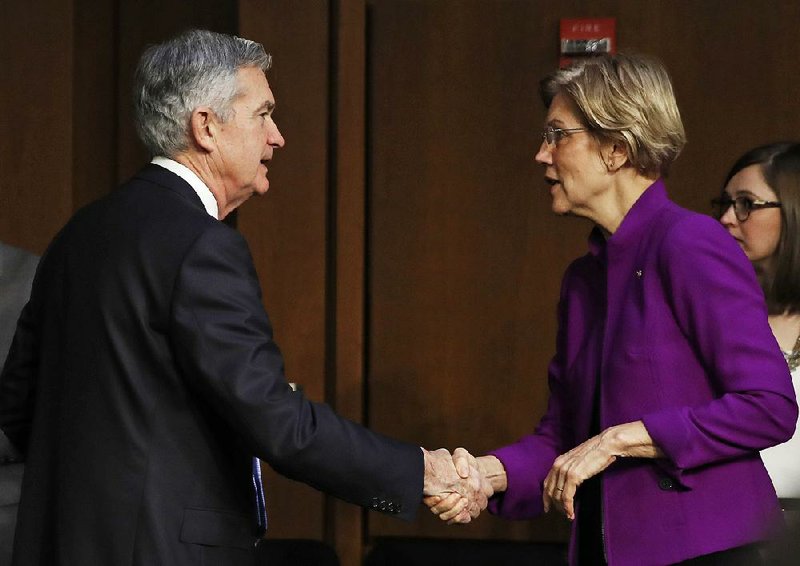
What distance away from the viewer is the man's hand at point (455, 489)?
2441 mm

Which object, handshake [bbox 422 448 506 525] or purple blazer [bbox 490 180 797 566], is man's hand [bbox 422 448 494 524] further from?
purple blazer [bbox 490 180 797 566]

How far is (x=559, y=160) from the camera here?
2354mm

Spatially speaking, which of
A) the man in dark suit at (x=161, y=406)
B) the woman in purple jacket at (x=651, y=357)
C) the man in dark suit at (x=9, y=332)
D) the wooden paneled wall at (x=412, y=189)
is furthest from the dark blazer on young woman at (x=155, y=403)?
the wooden paneled wall at (x=412, y=189)

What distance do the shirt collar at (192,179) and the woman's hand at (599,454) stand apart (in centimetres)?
80

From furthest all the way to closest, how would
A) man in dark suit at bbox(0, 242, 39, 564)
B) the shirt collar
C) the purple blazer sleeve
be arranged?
man in dark suit at bbox(0, 242, 39, 564) < the shirt collar < the purple blazer sleeve

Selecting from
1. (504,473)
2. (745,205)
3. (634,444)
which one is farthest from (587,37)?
(634,444)

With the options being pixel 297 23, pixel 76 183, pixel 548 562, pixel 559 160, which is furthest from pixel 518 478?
pixel 76 183

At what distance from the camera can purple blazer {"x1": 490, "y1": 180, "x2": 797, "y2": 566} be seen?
6.62 ft

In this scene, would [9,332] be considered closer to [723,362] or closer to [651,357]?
[651,357]

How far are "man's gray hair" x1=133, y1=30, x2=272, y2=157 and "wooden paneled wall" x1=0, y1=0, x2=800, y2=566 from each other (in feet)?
5.68

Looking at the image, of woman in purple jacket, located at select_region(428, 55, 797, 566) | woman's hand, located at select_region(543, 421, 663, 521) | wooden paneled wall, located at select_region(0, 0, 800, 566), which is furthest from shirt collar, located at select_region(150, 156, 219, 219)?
wooden paneled wall, located at select_region(0, 0, 800, 566)

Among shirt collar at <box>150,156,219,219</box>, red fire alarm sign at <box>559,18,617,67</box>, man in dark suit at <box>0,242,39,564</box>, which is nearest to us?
shirt collar at <box>150,156,219,219</box>

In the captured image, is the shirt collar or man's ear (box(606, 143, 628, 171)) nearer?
the shirt collar

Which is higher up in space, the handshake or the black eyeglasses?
the black eyeglasses
